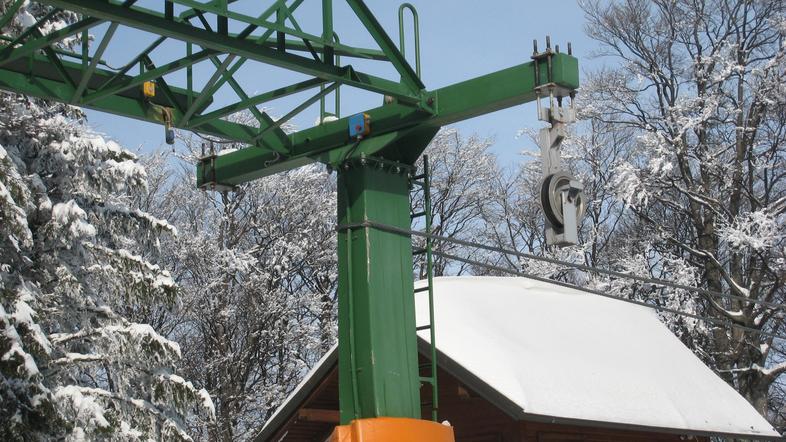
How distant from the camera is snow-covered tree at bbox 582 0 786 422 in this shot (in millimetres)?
26125

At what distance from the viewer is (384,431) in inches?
360

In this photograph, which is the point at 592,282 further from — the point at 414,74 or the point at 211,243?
the point at 414,74

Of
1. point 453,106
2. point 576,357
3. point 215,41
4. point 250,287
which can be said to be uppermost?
point 250,287

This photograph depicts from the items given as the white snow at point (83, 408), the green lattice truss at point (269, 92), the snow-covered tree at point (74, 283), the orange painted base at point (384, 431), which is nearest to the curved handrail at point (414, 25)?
the green lattice truss at point (269, 92)

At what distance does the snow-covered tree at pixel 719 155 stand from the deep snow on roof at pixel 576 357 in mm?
6208

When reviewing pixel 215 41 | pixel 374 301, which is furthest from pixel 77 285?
pixel 215 41

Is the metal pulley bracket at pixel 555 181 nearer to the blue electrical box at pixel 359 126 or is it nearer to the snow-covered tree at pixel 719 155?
the blue electrical box at pixel 359 126

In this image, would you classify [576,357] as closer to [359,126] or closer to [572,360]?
[572,360]

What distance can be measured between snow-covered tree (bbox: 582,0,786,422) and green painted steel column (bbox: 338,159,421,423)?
1720cm

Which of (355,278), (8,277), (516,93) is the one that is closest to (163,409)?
(8,277)

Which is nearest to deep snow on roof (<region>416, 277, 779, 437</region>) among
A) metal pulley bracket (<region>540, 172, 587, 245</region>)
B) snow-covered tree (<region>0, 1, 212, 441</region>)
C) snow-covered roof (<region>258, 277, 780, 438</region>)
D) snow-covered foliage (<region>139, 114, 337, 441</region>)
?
snow-covered roof (<region>258, 277, 780, 438</region>)

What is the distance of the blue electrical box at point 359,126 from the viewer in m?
10.1

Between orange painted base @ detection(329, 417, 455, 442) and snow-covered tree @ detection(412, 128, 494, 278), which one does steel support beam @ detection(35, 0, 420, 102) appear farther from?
snow-covered tree @ detection(412, 128, 494, 278)

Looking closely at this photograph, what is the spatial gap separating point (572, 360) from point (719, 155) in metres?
12.4
